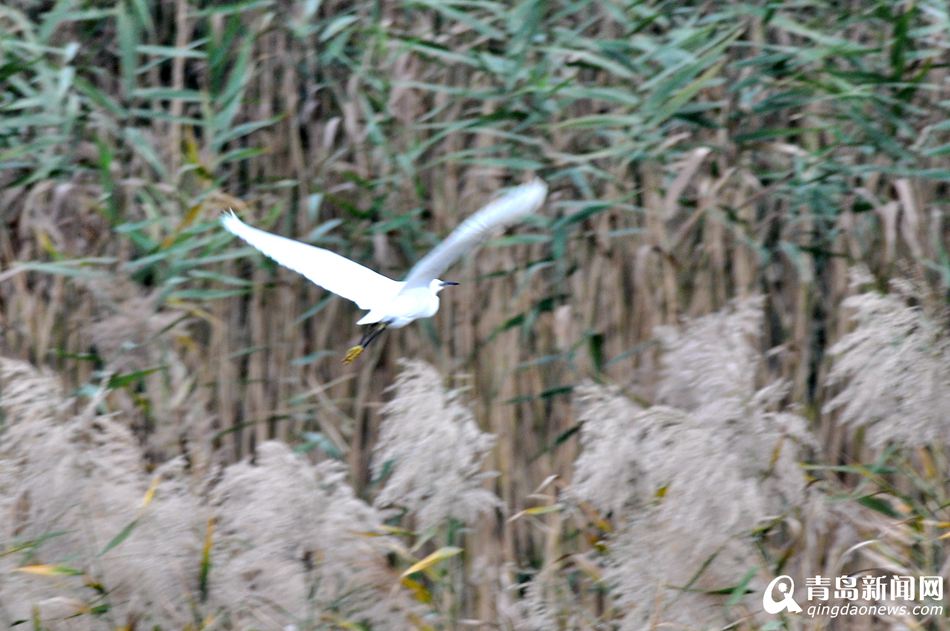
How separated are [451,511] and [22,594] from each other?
895mm

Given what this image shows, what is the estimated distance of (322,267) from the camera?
2.84 meters

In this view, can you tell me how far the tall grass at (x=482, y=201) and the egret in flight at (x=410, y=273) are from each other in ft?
1.43

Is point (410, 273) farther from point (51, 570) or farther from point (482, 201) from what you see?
point (51, 570)

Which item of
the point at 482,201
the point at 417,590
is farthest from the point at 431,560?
the point at 482,201

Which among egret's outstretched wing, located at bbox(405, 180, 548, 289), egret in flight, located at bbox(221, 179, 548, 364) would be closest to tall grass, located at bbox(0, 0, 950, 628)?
egret in flight, located at bbox(221, 179, 548, 364)

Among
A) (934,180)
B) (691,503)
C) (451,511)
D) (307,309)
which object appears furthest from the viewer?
(307,309)

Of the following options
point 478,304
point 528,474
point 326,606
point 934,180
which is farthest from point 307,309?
point 934,180

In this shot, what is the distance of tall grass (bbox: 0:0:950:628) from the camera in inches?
126

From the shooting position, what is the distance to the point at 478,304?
3377mm

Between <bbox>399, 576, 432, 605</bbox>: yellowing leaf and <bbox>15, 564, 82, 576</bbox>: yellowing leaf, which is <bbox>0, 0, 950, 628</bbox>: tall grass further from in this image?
<bbox>15, 564, 82, 576</bbox>: yellowing leaf

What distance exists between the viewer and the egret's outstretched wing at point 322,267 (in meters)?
2.76

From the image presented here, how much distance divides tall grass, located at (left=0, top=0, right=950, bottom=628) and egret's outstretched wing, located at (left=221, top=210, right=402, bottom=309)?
0.44 metres

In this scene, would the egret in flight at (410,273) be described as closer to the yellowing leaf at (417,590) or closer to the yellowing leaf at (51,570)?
the yellowing leaf at (417,590)

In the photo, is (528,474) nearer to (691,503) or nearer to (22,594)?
(691,503)
